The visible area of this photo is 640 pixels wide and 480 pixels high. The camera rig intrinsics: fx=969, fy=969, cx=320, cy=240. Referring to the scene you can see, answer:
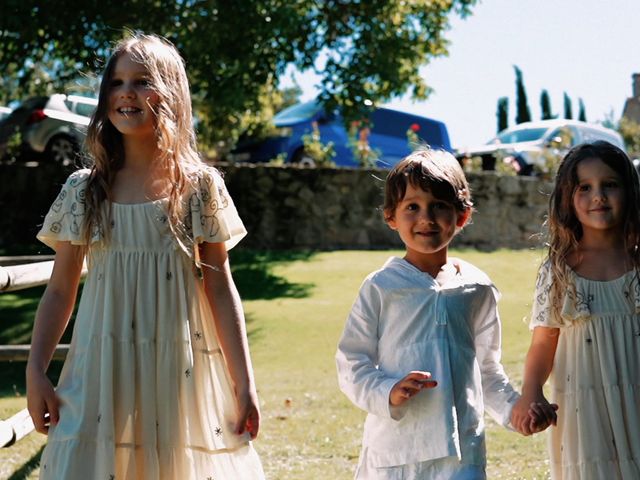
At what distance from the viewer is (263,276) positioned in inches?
428

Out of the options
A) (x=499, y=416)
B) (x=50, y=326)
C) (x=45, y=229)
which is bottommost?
(x=499, y=416)

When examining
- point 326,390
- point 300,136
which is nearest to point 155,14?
point 300,136

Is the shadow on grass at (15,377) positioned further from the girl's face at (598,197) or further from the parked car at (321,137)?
the parked car at (321,137)

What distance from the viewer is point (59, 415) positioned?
2580 millimetres

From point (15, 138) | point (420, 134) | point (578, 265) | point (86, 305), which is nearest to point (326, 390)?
point (578, 265)

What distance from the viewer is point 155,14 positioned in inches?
471

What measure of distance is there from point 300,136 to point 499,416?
517 inches

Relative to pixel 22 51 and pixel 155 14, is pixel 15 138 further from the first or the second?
pixel 155 14

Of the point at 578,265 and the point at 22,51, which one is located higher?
the point at 22,51

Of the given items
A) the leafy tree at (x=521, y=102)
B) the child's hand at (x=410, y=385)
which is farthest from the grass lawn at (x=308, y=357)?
the leafy tree at (x=521, y=102)

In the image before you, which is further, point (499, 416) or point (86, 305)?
point (499, 416)

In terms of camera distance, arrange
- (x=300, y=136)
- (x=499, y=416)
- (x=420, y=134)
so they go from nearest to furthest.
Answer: (x=499, y=416)
(x=300, y=136)
(x=420, y=134)

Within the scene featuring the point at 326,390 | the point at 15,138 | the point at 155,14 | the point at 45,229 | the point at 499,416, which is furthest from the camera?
the point at 15,138

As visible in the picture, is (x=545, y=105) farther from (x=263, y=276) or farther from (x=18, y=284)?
(x=18, y=284)
